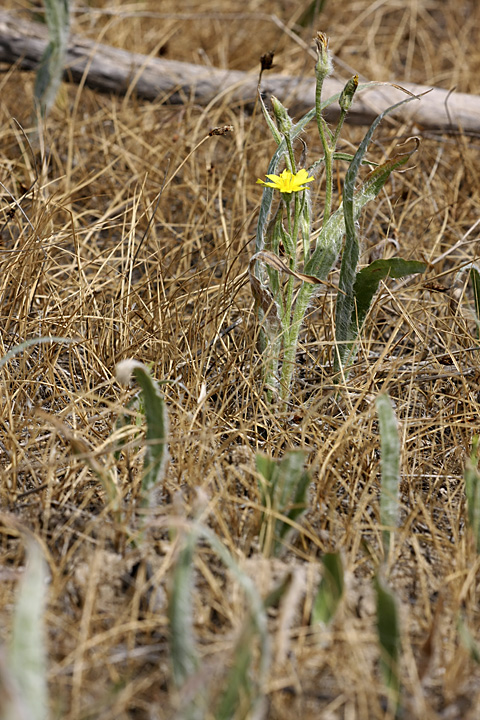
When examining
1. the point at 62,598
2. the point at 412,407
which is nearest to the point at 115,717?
the point at 62,598

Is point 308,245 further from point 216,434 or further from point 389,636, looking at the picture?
point 389,636

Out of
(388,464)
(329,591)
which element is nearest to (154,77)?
(388,464)

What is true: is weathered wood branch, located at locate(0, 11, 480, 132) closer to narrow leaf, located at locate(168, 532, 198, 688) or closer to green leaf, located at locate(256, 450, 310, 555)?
green leaf, located at locate(256, 450, 310, 555)

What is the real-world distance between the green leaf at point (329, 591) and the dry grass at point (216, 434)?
2 centimetres

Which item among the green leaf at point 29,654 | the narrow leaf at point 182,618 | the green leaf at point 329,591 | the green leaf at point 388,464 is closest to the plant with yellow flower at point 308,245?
the green leaf at point 388,464

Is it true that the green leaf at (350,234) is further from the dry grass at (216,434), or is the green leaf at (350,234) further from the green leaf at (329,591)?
the green leaf at (329,591)

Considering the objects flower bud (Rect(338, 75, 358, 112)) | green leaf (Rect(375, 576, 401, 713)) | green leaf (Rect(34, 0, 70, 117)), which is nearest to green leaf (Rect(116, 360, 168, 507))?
green leaf (Rect(375, 576, 401, 713))

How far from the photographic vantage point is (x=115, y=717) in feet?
2.20

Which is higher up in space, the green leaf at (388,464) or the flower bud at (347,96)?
the flower bud at (347,96)

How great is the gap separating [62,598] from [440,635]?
450 millimetres

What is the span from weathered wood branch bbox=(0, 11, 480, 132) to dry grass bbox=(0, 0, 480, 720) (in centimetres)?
7

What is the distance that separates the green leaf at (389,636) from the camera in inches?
27.4

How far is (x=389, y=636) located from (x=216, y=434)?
0.40 m

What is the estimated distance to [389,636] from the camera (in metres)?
0.71
